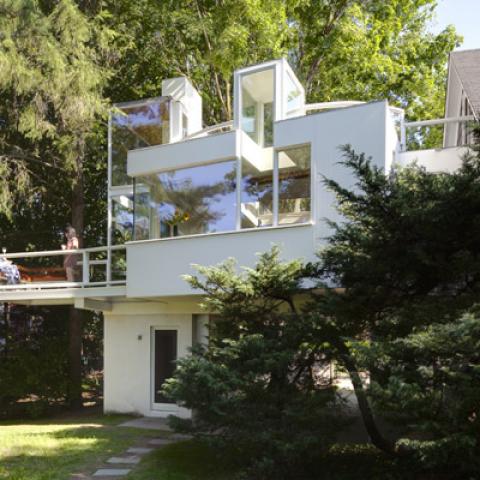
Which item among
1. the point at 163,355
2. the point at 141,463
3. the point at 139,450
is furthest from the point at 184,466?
the point at 163,355

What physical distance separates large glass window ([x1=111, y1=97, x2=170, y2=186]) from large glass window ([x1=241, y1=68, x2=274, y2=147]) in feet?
8.28

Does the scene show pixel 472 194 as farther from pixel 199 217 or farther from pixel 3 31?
pixel 3 31

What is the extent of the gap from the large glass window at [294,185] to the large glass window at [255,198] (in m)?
0.31

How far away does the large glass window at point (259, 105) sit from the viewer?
13.4m

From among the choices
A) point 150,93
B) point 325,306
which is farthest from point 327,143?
point 150,93

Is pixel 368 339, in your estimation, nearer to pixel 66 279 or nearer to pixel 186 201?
pixel 186 201

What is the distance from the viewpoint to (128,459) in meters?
10.1

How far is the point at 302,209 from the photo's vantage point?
12039 mm

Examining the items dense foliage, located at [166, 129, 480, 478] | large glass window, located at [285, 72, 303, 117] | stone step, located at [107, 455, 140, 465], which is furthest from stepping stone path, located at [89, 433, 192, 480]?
large glass window, located at [285, 72, 303, 117]

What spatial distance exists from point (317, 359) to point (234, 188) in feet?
14.5

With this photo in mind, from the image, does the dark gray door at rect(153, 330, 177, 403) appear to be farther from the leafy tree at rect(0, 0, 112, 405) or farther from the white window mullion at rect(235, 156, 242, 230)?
the leafy tree at rect(0, 0, 112, 405)

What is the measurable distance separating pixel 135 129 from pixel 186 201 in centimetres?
356

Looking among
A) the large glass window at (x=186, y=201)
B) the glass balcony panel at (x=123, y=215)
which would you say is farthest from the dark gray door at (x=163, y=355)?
the large glass window at (x=186, y=201)

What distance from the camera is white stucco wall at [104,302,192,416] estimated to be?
15297 mm
